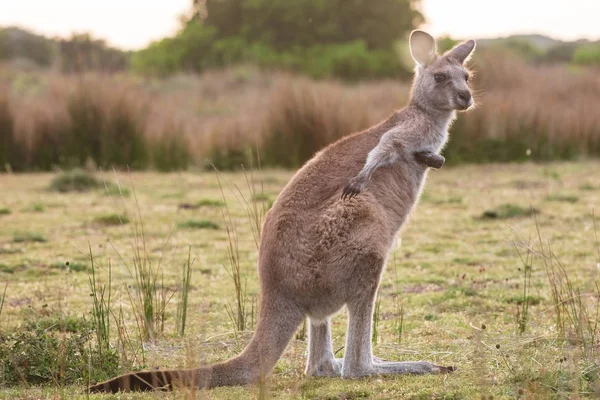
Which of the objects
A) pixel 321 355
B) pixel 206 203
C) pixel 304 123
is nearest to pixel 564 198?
pixel 304 123

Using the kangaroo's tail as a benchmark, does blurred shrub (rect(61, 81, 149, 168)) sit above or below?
above

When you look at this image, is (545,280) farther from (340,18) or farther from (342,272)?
(340,18)

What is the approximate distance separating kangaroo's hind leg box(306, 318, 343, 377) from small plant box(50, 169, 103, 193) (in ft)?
28.9

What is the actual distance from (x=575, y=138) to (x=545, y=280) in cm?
961

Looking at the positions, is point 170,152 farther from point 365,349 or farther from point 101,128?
point 365,349

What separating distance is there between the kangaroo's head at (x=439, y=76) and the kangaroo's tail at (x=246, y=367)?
1679 mm

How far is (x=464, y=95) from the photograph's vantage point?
17.3 feet

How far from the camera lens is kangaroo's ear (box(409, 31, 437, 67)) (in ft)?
18.0

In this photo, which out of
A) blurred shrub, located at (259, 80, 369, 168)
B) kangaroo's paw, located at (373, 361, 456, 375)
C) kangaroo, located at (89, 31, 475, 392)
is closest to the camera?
kangaroo, located at (89, 31, 475, 392)

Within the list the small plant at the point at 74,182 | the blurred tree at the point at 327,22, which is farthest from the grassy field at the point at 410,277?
the blurred tree at the point at 327,22

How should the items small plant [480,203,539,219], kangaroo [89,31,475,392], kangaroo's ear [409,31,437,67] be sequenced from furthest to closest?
1. small plant [480,203,539,219]
2. kangaroo's ear [409,31,437,67]
3. kangaroo [89,31,475,392]

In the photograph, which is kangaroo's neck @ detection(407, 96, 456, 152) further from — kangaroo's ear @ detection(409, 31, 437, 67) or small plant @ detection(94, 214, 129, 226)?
small plant @ detection(94, 214, 129, 226)

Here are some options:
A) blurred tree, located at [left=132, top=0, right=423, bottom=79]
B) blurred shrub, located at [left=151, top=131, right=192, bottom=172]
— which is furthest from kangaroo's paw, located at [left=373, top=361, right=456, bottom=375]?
blurred tree, located at [left=132, top=0, right=423, bottom=79]

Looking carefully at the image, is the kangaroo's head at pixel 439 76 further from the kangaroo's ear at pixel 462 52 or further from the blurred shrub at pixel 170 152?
the blurred shrub at pixel 170 152
